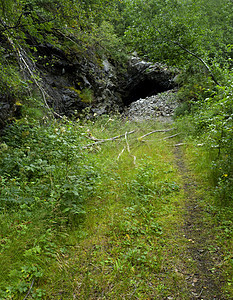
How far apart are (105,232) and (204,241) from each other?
4.49ft

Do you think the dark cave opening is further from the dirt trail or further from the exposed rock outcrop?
the dirt trail

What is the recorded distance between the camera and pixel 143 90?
52.4 feet

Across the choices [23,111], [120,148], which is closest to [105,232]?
[120,148]

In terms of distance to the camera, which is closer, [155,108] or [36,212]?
[36,212]

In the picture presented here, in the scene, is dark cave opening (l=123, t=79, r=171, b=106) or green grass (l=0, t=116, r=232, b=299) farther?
dark cave opening (l=123, t=79, r=171, b=106)

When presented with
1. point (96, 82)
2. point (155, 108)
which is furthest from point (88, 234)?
point (155, 108)

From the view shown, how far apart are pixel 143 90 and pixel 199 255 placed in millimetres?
15322

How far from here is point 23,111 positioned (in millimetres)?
5480

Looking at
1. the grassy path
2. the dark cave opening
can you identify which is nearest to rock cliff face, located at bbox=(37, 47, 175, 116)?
the dark cave opening

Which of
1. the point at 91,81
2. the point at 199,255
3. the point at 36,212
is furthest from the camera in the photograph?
the point at 91,81

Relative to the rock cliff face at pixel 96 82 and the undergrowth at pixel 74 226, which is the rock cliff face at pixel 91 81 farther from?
the undergrowth at pixel 74 226

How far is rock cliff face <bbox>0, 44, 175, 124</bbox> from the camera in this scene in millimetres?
8031

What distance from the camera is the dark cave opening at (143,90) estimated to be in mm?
15078

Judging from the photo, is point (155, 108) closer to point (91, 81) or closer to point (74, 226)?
point (91, 81)
